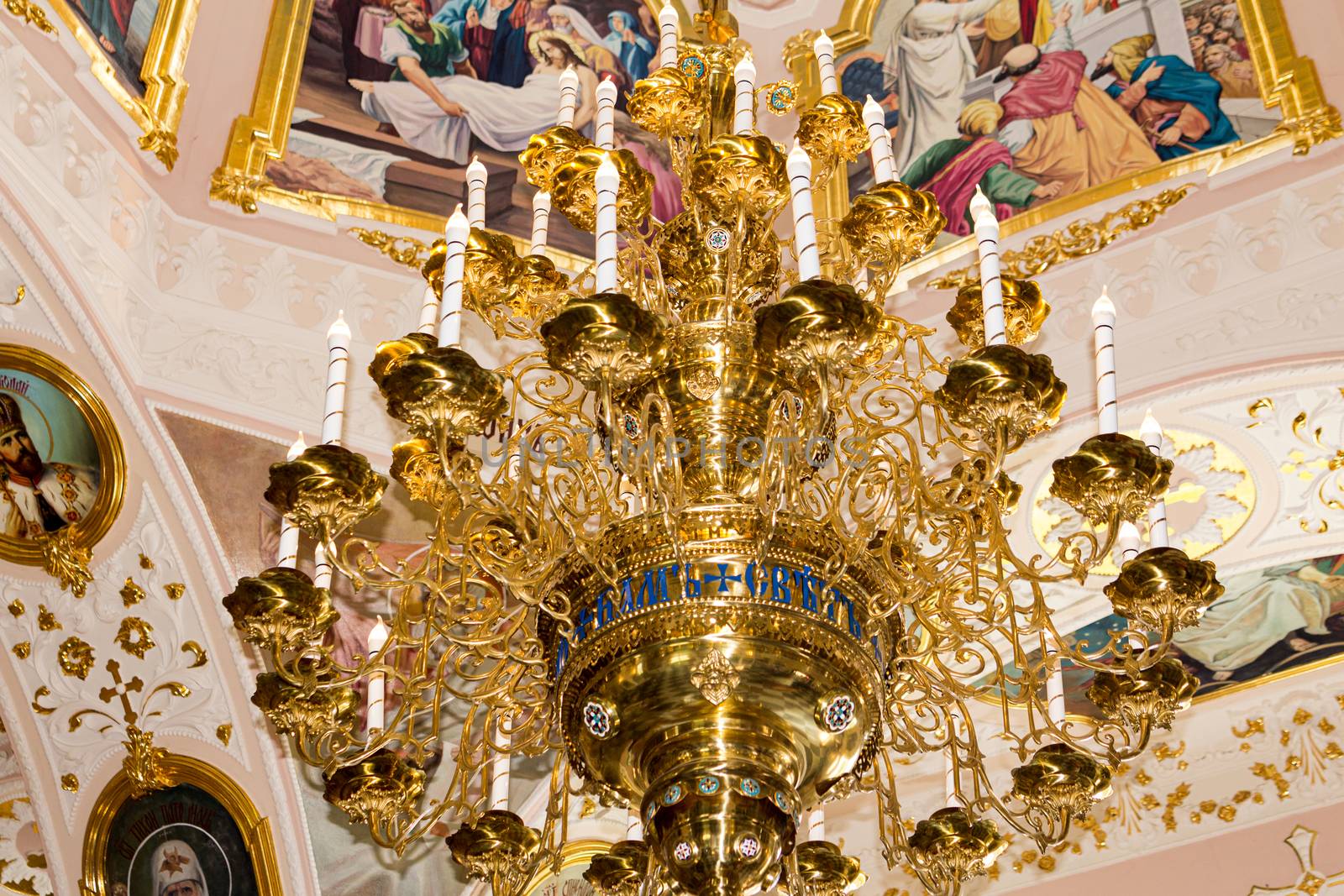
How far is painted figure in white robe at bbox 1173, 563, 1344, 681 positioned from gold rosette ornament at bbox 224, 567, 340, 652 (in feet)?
16.0

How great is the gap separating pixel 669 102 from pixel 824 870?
2.05 meters

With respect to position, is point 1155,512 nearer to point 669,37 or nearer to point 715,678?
point 715,678

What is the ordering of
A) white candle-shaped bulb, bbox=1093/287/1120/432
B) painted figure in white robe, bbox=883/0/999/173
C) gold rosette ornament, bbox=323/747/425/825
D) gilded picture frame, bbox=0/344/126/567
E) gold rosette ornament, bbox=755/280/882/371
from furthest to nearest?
painted figure in white robe, bbox=883/0/999/173, gilded picture frame, bbox=0/344/126/567, gold rosette ornament, bbox=323/747/425/825, white candle-shaped bulb, bbox=1093/287/1120/432, gold rosette ornament, bbox=755/280/882/371

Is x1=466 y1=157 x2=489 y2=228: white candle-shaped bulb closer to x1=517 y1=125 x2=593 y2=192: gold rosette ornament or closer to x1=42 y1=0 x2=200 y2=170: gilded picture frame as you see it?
x1=517 y1=125 x2=593 y2=192: gold rosette ornament

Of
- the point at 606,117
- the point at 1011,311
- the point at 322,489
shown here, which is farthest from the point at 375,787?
the point at 1011,311

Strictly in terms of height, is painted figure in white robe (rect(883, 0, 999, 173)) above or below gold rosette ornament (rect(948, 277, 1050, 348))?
above

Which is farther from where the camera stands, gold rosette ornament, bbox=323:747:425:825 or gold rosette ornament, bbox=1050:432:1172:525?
gold rosette ornament, bbox=323:747:425:825

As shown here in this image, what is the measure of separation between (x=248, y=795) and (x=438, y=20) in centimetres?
353

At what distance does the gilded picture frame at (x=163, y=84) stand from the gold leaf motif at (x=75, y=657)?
2.05 metres

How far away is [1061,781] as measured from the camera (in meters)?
3.86

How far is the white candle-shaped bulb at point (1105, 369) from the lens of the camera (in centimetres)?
368

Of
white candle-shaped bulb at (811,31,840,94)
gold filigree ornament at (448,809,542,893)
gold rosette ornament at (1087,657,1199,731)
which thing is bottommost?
gold filigree ornament at (448,809,542,893)

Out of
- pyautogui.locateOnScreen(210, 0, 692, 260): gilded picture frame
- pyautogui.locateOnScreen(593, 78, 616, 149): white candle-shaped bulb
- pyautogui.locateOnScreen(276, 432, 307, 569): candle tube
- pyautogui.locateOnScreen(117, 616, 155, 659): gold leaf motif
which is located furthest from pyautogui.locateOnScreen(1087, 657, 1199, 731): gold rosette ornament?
pyautogui.locateOnScreen(117, 616, 155, 659): gold leaf motif

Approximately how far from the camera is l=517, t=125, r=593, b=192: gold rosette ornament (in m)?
4.30
